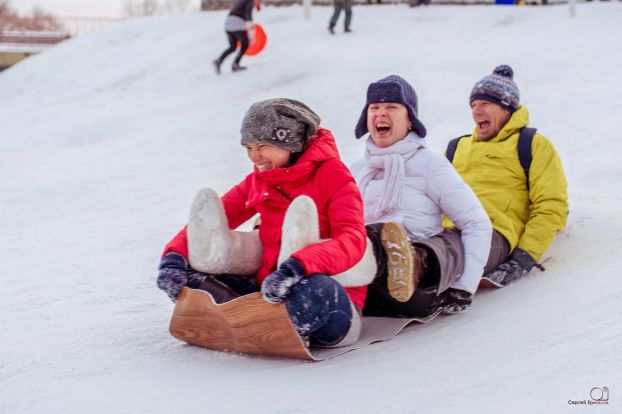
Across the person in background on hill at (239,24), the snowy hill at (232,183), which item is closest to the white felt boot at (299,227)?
the snowy hill at (232,183)

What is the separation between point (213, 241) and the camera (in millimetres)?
3000

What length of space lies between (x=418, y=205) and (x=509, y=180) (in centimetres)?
80

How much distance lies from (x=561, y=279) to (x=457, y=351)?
3.32ft

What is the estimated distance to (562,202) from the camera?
12.7ft

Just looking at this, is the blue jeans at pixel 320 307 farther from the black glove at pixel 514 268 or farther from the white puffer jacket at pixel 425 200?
the black glove at pixel 514 268

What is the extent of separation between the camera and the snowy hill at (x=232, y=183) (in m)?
2.57

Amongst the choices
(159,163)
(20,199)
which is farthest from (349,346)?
(159,163)

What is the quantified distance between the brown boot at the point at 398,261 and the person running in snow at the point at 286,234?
119 millimetres

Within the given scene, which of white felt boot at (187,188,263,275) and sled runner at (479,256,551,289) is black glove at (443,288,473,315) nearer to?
sled runner at (479,256,551,289)

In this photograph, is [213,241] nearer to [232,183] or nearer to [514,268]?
[514,268]

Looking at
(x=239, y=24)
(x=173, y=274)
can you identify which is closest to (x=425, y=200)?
(x=173, y=274)

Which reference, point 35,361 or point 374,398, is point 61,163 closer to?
point 35,361

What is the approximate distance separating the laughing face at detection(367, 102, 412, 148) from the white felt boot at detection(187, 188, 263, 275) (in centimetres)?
77

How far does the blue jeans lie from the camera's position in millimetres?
2691
